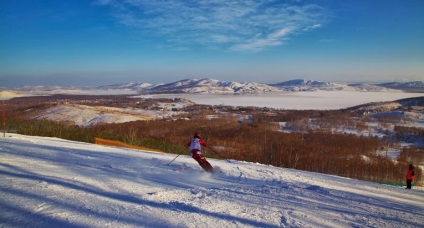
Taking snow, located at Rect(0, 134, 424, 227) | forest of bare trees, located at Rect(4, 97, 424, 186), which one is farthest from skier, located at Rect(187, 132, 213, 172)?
forest of bare trees, located at Rect(4, 97, 424, 186)

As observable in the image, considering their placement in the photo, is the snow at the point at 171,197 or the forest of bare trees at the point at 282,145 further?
the forest of bare trees at the point at 282,145

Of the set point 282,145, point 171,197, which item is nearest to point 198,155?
point 171,197

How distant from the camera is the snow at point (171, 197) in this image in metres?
4.38

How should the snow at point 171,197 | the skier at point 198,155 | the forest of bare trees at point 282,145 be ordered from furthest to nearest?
the forest of bare trees at point 282,145 < the skier at point 198,155 < the snow at point 171,197

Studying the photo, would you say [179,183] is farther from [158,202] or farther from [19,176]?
[19,176]

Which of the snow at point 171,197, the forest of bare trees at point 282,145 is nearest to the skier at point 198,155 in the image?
the snow at point 171,197

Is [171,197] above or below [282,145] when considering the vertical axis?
above

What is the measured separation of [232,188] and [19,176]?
4016mm

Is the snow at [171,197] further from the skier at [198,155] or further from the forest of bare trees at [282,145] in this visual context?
the forest of bare trees at [282,145]

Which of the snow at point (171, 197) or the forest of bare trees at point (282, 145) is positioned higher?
the snow at point (171, 197)

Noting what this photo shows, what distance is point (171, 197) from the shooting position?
17.5 feet

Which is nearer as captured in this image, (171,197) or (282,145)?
(171,197)

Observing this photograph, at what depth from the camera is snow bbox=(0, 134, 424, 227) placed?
438 cm

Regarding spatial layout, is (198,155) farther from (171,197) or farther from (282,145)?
(282,145)
